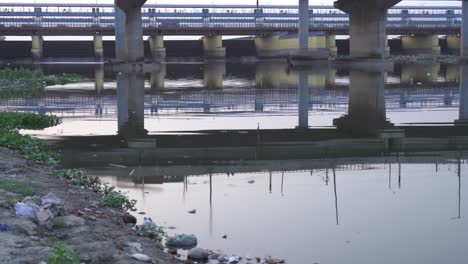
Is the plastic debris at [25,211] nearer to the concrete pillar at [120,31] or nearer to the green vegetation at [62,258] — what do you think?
the green vegetation at [62,258]

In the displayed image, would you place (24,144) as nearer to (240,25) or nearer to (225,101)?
(225,101)

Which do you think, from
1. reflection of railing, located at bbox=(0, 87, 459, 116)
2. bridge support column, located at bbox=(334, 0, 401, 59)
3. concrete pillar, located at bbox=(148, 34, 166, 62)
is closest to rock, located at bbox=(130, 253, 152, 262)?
reflection of railing, located at bbox=(0, 87, 459, 116)

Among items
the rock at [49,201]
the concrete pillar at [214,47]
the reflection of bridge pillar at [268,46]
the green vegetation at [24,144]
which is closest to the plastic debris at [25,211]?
the rock at [49,201]

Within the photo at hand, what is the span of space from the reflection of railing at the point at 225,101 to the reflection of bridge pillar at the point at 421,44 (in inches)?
2309

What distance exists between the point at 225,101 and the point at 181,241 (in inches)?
717

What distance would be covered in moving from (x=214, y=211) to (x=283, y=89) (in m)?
22.8

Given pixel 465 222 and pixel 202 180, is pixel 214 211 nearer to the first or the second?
pixel 202 180

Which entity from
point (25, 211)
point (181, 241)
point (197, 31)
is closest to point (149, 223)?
point (181, 241)

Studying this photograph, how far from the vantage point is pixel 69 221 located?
6.74 meters

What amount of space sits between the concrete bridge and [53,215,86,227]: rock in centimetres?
6083

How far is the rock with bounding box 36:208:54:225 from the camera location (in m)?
6.50

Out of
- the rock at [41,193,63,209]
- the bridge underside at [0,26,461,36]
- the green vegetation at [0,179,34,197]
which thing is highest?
the bridge underside at [0,26,461,36]

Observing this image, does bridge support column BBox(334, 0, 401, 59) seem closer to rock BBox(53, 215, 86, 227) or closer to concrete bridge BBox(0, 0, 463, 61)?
concrete bridge BBox(0, 0, 463, 61)

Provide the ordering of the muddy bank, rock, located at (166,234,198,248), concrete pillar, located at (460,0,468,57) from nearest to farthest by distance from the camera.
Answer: the muddy bank, rock, located at (166,234,198,248), concrete pillar, located at (460,0,468,57)
